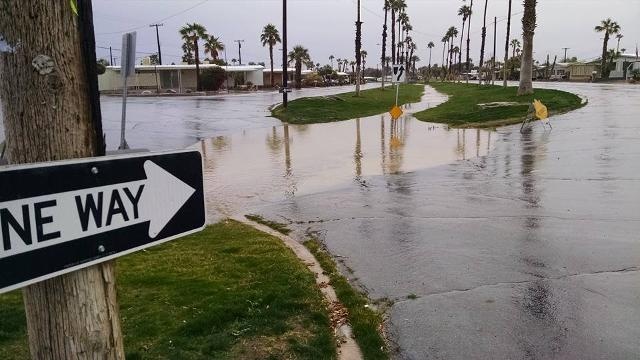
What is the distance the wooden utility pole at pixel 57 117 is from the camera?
1646 mm

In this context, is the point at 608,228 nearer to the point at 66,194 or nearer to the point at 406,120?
the point at 66,194

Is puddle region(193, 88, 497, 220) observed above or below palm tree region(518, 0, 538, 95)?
below

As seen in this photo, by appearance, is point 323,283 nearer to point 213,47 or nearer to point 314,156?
point 314,156

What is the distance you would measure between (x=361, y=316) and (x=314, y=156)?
10300mm

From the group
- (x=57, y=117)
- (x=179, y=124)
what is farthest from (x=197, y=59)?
(x=57, y=117)

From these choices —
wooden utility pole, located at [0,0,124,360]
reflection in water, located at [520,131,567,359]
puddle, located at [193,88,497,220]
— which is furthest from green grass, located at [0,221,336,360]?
puddle, located at [193,88,497,220]

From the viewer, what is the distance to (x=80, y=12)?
1.74 m

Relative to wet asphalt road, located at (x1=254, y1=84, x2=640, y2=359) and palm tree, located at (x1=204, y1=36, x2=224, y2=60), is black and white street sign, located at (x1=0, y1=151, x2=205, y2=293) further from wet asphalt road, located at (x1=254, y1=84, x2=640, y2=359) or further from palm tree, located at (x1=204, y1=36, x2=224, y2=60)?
palm tree, located at (x1=204, y1=36, x2=224, y2=60)

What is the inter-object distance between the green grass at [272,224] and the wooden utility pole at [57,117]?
594cm

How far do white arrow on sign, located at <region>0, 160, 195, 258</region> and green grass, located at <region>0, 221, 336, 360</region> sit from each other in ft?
7.87

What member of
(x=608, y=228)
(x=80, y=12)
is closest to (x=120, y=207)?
(x=80, y=12)

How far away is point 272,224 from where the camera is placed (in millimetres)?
8234

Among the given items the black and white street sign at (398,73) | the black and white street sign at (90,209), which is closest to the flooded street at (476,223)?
the black and white street sign at (90,209)

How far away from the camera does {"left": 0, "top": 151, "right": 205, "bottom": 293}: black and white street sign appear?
1.47 m
